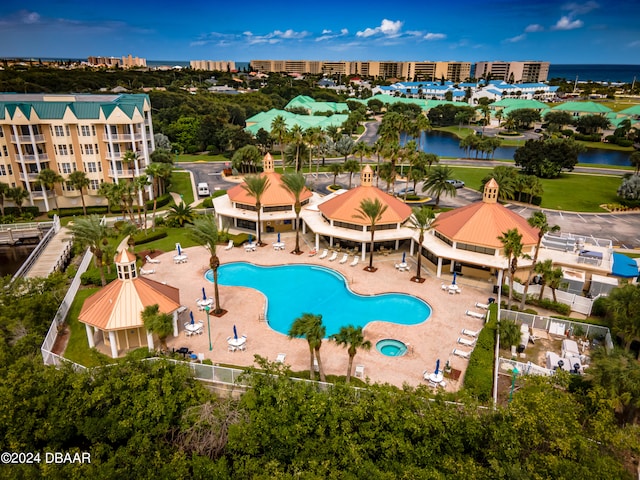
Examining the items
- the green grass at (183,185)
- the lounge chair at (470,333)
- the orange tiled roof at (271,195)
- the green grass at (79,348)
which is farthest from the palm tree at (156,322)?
the green grass at (183,185)

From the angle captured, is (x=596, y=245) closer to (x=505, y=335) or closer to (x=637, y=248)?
(x=637, y=248)

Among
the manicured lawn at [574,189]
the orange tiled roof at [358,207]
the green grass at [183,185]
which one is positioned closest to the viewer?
the orange tiled roof at [358,207]

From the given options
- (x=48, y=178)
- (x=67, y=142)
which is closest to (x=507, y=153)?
(x=67, y=142)

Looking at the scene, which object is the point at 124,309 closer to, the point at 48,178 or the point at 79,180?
the point at 79,180

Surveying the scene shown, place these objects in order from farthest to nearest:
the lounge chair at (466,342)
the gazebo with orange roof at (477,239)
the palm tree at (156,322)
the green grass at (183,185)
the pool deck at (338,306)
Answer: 1. the green grass at (183,185)
2. the gazebo with orange roof at (477,239)
3. the lounge chair at (466,342)
4. the pool deck at (338,306)
5. the palm tree at (156,322)

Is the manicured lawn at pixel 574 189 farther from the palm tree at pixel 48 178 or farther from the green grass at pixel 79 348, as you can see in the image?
the palm tree at pixel 48 178

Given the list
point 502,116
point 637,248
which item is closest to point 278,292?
point 637,248
